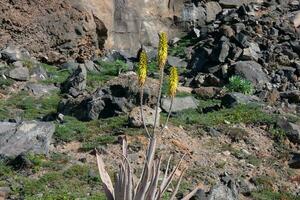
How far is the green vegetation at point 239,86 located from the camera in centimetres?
1714

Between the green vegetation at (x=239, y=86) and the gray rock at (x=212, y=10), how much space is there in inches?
346

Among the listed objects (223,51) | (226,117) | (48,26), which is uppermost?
(48,26)

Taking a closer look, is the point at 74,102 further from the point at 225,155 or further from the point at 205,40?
the point at 205,40

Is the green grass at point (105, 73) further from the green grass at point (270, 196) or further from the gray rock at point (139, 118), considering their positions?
the green grass at point (270, 196)

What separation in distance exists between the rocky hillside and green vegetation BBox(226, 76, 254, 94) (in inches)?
1.5

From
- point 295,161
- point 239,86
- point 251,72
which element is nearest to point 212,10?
point 251,72

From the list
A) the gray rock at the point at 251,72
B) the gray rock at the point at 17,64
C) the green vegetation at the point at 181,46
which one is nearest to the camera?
the gray rock at the point at 251,72

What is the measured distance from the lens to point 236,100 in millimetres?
15500

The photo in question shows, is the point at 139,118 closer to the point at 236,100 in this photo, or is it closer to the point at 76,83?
the point at 236,100

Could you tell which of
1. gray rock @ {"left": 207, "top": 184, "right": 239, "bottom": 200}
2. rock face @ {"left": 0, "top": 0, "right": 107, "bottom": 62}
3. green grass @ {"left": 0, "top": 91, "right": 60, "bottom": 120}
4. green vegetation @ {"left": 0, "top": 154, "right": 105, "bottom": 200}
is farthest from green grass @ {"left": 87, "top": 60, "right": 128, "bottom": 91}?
gray rock @ {"left": 207, "top": 184, "right": 239, "bottom": 200}

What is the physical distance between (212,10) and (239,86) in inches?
375

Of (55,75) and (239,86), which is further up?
(239,86)

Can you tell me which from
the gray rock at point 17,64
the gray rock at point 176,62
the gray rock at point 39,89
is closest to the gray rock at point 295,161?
the gray rock at point 39,89

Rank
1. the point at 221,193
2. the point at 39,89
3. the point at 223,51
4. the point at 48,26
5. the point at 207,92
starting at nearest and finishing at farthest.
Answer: the point at 221,193 → the point at 207,92 → the point at 39,89 → the point at 223,51 → the point at 48,26
